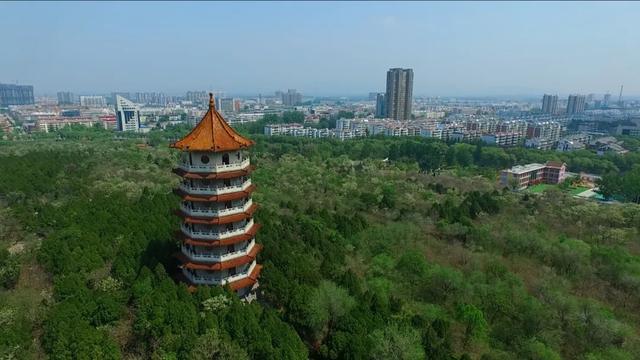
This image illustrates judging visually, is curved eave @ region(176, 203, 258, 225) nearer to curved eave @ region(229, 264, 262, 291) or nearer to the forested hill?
the forested hill

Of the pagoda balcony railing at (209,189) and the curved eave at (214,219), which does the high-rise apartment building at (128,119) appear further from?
the curved eave at (214,219)

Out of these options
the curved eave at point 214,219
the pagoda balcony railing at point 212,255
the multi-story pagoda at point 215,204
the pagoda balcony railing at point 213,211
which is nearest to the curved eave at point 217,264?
the multi-story pagoda at point 215,204

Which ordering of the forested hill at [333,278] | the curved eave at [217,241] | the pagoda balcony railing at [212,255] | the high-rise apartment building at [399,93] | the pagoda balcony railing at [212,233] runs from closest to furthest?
the forested hill at [333,278], the curved eave at [217,241], the pagoda balcony railing at [212,233], the pagoda balcony railing at [212,255], the high-rise apartment building at [399,93]

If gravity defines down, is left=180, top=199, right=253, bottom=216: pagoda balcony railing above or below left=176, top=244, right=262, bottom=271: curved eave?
above

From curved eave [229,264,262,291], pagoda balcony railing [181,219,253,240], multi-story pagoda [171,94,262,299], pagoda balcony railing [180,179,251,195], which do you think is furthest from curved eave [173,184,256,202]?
curved eave [229,264,262,291]

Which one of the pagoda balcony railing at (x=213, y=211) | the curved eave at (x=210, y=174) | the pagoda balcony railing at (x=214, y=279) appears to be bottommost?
the pagoda balcony railing at (x=214, y=279)
